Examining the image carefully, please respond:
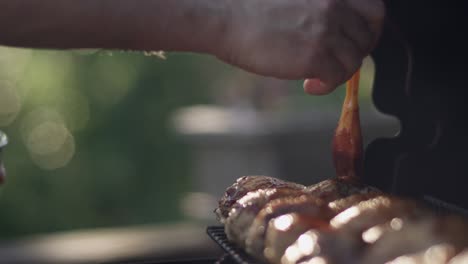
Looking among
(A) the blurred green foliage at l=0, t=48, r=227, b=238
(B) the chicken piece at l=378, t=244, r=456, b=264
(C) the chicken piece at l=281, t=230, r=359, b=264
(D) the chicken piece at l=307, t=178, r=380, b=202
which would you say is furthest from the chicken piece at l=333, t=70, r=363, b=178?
(A) the blurred green foliage at l=0, t=48, r=227, b=238

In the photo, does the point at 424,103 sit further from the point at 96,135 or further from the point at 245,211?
the point at 96,135

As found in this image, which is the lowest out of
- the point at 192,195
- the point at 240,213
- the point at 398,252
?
the point at 398,252

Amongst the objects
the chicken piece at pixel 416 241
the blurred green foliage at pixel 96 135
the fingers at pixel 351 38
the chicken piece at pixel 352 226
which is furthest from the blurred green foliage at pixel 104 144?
the chicken piece at pixel 416 241

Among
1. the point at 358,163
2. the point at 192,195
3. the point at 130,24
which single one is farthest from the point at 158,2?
the point at 192,195

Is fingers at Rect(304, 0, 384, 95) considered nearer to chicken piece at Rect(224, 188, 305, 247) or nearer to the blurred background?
chicken piece at Rect(224, 188, 305, 247)

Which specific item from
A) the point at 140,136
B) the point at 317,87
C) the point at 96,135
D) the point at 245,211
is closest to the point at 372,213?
the point at 245,211

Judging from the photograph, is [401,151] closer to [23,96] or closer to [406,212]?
[406,212]
